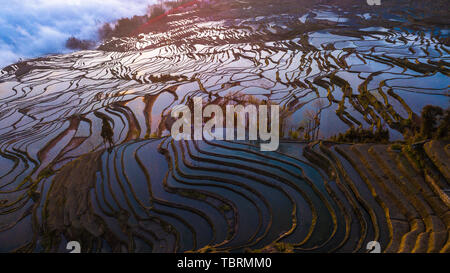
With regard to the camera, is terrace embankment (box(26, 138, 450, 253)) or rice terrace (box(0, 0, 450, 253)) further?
rice terrace (box(0, 0, 450, 253))

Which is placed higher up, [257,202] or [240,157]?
[240,157]

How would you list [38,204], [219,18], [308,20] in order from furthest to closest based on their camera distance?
[219,18] → [308,20] → [38,204]

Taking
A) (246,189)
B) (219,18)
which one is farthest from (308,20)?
(246,189)

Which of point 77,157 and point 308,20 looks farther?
point 308,20

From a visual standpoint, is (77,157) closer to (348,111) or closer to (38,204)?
(38,204)

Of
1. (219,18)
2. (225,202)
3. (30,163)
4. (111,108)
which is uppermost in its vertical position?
(219,18)

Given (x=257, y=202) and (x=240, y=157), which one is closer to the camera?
(x=257, y=202)

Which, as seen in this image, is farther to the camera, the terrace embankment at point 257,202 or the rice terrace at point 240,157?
the rice terrace at point 240,157
